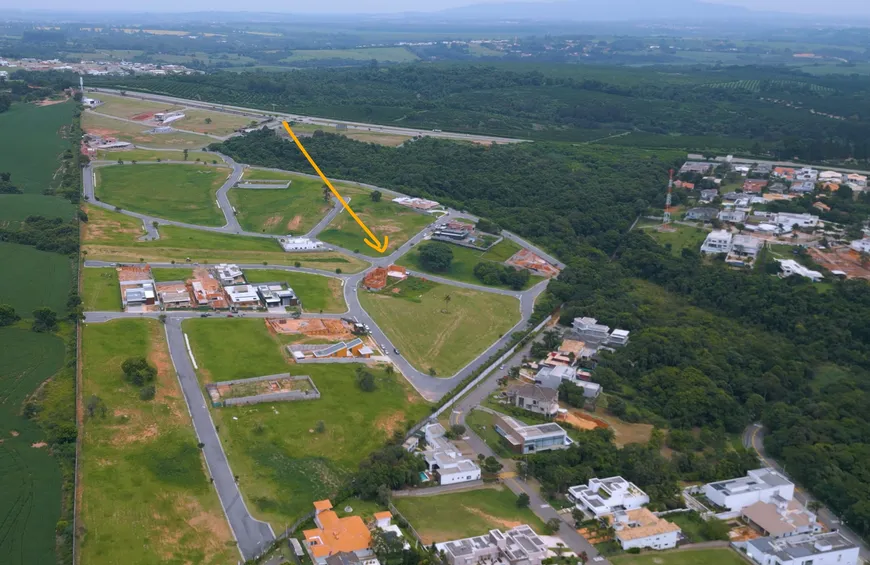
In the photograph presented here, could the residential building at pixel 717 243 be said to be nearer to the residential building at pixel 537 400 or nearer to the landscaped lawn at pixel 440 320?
the landscaped lawn at pixel 440 320

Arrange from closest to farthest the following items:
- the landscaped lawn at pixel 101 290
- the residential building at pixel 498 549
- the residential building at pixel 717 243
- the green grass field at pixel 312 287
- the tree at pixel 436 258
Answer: the residential building at pixel 498 549
the landscaped lawn at pixel 101 290
the green grass field at pixel 312 287
the tree at pixel 436 258
the residential building at pixel 717 243

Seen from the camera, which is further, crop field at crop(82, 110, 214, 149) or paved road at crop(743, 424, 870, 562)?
crop field at crop(82, 110, 214, 149)

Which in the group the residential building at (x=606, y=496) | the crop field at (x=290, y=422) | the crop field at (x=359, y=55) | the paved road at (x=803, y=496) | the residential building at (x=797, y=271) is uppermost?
the crop field at (x=359, y=55)

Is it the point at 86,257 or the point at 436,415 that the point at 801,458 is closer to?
the point at 436,415

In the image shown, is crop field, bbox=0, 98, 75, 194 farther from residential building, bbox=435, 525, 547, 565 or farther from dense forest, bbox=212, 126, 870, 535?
residential building, bbox=435, 525, 547, 565

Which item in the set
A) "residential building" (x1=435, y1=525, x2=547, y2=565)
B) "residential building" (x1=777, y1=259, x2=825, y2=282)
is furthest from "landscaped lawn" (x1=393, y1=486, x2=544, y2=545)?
"residential building" (x1=777, y1=259, x2=825, y2=282)

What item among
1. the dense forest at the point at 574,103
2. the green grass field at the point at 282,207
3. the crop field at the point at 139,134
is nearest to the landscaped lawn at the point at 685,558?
the green grass field at the point at 282,207
